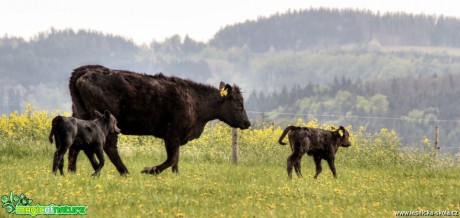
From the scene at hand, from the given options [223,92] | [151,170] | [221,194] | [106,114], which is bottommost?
[221,194]

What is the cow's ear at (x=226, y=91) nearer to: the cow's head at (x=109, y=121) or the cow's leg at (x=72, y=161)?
the cow's head at (x=109, y=121)

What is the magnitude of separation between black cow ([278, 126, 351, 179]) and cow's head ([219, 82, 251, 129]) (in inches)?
65.0

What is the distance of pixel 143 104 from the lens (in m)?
14.7

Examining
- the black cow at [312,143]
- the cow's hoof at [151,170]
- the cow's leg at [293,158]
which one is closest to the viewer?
the cow's hoof at [151,170]

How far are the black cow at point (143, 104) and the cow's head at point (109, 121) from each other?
410 millimetres

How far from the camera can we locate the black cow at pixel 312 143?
631 inches

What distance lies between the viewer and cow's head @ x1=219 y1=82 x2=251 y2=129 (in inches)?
690

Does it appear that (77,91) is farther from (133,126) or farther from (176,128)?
(176,128)

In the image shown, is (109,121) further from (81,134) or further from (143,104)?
(143,104)

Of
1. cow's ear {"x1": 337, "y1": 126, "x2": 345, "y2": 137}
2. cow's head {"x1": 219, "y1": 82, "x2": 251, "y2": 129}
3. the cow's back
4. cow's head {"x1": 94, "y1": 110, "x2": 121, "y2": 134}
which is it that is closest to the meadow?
cow's head {"x1": 94, "y1": 110, "x2": 121, "y2": 134}

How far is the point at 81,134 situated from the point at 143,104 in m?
2.57

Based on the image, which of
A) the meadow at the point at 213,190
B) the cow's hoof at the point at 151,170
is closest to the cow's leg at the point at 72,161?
the meadow at the point at 213,190

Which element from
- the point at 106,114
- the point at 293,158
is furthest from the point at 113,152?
the point at 293,158

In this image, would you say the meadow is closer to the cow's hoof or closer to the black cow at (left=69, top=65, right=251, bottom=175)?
the cow's hoof
